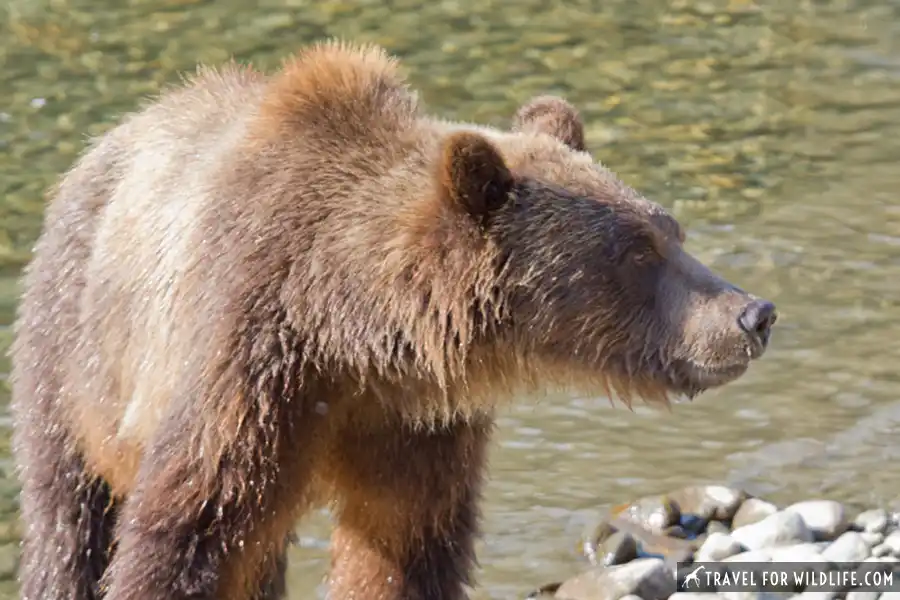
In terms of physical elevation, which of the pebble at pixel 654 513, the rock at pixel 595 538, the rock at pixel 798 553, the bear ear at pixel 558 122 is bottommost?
the rock at pixel 595 538

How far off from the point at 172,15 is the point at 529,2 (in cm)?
303

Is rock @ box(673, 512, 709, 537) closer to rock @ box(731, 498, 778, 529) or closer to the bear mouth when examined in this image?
rock @ box(731, 498, 778, 529)

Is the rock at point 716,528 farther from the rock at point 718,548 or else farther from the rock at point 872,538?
the rock at point 872,538

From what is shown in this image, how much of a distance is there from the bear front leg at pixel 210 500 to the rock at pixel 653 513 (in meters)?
2.52

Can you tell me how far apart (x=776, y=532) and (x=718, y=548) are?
24 centimetres

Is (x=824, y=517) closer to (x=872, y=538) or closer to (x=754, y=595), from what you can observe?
(x=872, y=538)

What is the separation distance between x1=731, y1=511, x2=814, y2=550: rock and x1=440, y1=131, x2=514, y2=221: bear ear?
7.93 ft

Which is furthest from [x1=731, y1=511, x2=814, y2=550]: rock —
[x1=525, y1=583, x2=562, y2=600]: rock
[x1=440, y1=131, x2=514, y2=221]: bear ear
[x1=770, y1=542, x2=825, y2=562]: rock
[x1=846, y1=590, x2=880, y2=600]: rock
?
[x1=440, y1=131, x2=514, y2=221]: bear ear

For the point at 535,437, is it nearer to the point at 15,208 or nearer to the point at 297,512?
the point at 297,512

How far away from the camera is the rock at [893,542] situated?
634 centimetres

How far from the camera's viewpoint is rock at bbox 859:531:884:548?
6.45 m

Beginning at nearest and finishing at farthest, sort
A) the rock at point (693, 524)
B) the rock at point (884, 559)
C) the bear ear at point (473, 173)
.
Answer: the bear ear at point (473, 173) < the rock at point (884, 559) < the rock at point (693, 524)

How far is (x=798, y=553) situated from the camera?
634 cm

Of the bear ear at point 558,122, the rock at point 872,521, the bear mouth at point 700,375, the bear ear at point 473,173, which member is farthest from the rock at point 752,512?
the bear ear at point 473,173
